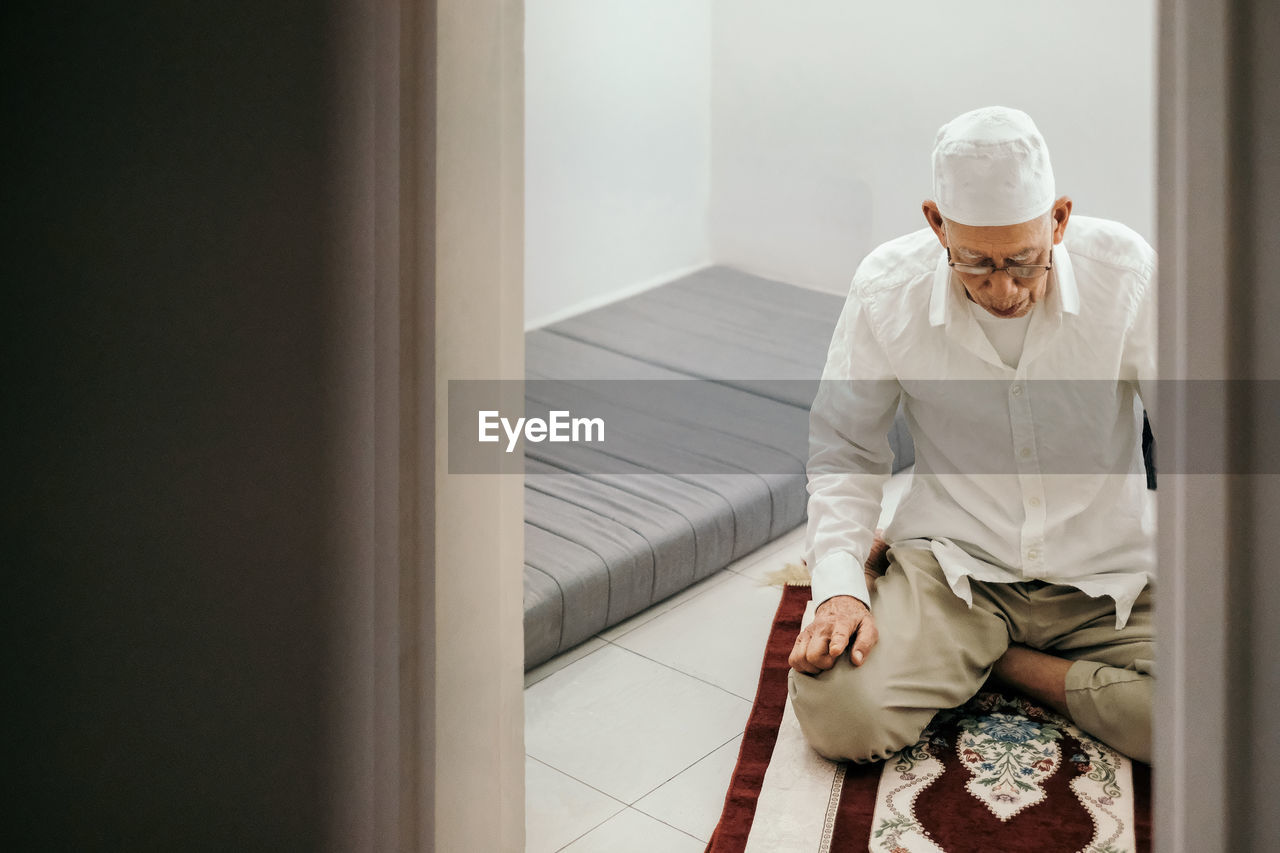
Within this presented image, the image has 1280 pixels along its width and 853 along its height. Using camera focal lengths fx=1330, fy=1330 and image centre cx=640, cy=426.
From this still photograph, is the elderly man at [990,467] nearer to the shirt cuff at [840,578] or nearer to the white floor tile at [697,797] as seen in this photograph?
the shirt cuff at [840,578]

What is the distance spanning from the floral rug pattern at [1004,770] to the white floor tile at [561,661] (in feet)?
2.37

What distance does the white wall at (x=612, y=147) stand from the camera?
428 cm

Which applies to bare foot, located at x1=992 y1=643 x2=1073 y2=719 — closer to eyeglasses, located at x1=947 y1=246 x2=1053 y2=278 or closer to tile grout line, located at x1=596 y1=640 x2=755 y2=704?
tile grout line, located at x1=596 y1=640 x2=755 y2=704

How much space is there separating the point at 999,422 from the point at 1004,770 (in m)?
0.57

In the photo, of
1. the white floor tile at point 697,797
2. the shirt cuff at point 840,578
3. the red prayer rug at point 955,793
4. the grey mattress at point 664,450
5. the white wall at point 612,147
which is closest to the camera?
the red prayer rug at point 955,793

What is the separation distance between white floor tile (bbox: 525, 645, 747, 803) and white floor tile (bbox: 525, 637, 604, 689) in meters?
0.02

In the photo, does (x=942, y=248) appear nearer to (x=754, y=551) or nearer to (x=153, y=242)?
(x=754, y=551)

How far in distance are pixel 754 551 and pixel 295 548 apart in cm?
189

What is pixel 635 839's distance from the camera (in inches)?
81.5

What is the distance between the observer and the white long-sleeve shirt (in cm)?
217

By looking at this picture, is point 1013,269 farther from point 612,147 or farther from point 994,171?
point 612,147

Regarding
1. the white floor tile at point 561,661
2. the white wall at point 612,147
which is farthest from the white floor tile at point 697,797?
the white wall at point 612,147

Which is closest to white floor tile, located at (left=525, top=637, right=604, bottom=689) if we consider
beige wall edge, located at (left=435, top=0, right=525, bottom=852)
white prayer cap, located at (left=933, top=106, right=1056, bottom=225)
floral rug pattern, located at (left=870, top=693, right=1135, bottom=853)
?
floral rug pattern, located at (left=870, top=693, right=1135, bottom=853)

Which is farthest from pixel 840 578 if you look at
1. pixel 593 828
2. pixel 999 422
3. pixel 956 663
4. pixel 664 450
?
pixel 664 450
